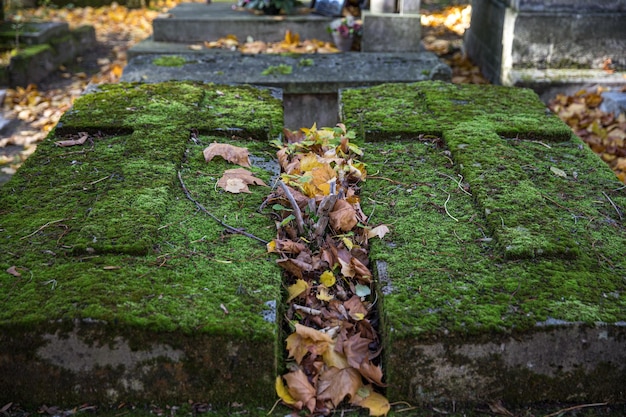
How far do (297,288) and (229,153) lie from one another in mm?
1056

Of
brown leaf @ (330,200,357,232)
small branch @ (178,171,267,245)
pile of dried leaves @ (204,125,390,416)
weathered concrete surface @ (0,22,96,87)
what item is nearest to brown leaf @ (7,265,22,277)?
small branch @ (178,171,267,245)

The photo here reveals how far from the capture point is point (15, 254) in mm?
2338

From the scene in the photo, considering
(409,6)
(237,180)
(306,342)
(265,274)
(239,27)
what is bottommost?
(306,342)

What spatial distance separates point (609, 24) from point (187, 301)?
495cm

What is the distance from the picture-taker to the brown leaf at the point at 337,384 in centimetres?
203

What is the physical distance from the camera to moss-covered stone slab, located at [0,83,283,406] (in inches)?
77.6

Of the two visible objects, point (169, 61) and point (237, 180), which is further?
point (169, 61)

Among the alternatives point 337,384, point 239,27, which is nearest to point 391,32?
point 239,27

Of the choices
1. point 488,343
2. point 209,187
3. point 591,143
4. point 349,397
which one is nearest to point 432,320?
point 488,343

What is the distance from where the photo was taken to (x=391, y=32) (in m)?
6.25

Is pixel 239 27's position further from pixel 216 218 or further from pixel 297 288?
pixel 297 288

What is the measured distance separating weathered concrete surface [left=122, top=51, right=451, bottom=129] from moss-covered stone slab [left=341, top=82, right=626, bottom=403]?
1542mm

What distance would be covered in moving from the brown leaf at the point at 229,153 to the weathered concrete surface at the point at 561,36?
3.32m

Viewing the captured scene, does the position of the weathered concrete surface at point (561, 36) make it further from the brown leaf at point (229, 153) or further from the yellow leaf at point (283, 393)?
the yellow leaf at point (283, 393)
